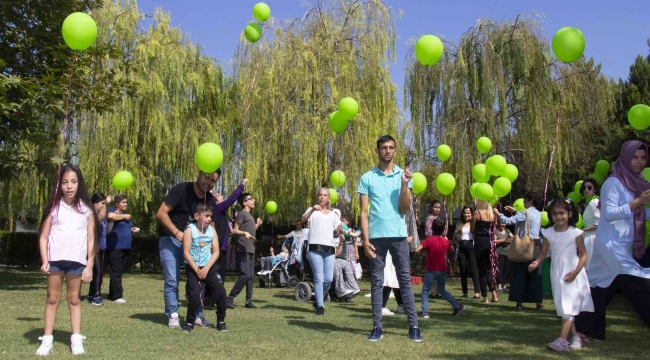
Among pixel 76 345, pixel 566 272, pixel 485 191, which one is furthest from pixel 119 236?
pixel 566 272

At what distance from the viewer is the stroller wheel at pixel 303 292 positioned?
1044cm

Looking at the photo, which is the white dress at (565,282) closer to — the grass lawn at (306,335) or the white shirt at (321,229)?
the grass lawn at (306,335)

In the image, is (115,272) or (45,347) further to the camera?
(115,272)

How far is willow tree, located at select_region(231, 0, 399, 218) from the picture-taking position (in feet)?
55.3

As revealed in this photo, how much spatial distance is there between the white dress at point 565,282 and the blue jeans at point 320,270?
329 cm

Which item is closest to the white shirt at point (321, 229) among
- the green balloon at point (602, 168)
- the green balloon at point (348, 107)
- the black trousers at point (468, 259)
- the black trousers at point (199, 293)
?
the green balloon at point (348, 107)

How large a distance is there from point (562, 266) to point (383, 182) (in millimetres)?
1859

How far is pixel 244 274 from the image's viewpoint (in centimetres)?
942

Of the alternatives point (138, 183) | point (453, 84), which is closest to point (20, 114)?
point (138, 183)

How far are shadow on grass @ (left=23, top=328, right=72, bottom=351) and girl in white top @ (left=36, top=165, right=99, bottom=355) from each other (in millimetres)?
461

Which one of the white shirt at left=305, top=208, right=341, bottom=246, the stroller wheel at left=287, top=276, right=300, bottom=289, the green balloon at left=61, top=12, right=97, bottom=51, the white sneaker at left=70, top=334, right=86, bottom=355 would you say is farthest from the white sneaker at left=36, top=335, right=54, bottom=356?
the stroller wheel at left=287, top=276, right=300, bottom=289

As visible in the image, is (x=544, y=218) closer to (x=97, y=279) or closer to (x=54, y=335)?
(x=97, y=279)

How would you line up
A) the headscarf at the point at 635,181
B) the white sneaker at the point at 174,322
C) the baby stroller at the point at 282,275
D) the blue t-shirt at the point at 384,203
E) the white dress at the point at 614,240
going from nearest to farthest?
1. the white dress at the point at 614,240
2. the headscarf at the point at 635,181
3. the blue t-shirt at the point at 384,203
4. the white sneaker at the point at 174,322
5. the baby stroller at the point at 282,275

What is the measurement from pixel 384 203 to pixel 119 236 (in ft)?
18.0
